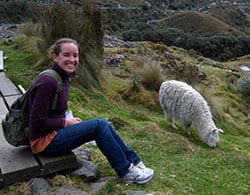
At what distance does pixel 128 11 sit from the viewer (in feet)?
316

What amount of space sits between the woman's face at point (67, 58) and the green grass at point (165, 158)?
1.15m

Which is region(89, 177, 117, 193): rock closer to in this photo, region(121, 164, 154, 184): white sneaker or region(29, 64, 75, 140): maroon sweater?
region(121, 164, 154, 184): white sneaker

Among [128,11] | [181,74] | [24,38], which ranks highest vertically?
[24,38]

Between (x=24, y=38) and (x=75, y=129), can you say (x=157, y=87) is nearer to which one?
(x=24, y=38)

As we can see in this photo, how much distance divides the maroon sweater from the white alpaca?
427 cm

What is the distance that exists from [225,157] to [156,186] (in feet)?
7.80

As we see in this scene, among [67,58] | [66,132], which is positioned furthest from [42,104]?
[67,58]

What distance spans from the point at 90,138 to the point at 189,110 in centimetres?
426

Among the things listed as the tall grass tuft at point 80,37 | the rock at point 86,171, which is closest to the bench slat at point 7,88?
the tall grass tuft at point 80,37

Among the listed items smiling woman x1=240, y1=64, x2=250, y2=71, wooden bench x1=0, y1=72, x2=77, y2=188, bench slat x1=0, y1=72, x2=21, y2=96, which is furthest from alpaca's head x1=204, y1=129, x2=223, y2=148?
smiling woman x1=240, y1=64, x2=250, y2=71

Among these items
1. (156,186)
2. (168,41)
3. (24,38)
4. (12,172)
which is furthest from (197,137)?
(168,41)

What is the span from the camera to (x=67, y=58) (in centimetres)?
392

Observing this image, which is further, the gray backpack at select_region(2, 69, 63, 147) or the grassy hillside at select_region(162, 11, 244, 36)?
the grassy hillside at select_region(162, 11, 244, 36)

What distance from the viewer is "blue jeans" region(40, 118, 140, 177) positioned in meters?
3.95
